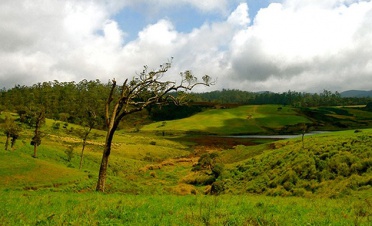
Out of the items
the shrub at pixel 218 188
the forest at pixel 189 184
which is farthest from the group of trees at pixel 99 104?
the shrub at pixel 218 188

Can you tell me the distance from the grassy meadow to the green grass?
215 ft

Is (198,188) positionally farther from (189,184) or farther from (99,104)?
(99,104)

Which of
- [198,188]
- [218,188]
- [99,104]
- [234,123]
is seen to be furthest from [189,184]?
[99,104]

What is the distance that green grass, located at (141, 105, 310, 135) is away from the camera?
154875mm

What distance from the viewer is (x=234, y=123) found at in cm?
17075

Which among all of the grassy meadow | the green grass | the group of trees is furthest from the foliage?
the green grass

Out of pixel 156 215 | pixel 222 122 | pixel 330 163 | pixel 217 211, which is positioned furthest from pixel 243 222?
pixel 222 122

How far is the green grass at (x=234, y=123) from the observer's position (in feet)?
508

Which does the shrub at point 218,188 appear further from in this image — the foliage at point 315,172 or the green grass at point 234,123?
the green grass at point 234,123

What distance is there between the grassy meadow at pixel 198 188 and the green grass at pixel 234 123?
215 feet

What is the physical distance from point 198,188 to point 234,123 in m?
134

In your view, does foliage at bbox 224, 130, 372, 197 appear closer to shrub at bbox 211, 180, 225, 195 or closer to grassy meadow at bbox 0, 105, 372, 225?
grassy meadow at bbox 0, 105, 372, 225

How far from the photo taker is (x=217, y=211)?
12.6 m

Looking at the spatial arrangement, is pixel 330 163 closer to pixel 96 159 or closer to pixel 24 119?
pixel 96 159
